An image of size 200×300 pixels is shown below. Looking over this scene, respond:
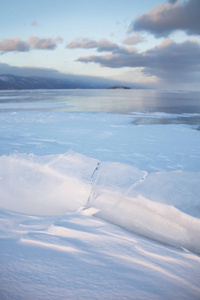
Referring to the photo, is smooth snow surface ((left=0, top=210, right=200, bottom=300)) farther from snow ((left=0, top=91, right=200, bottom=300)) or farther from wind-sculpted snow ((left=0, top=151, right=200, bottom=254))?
wind-sculpted snow ((left=0, top=151, right=200, bottom=254))

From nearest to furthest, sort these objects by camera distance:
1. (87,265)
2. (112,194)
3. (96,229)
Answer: (87,265) < (96,229) < (112,194)

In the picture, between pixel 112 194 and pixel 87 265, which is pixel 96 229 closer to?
pixel 87 265

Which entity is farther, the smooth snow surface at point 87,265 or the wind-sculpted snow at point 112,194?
the wind-sculpted snow at point 112,194

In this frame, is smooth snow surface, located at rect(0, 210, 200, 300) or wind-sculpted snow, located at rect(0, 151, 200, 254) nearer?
smooth snow surface, located at rect(0, 210, 200, 300)

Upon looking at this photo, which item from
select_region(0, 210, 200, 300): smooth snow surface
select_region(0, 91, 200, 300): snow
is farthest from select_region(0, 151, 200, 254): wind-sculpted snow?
select_region(0, 210, 200, 300): smooth snow surface

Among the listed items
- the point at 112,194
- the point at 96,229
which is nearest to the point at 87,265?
the point at 96,229

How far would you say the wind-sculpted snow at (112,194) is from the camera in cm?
179

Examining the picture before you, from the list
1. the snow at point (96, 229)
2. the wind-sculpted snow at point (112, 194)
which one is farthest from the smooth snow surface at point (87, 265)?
the wind-sculpted snow at point (112, 194)

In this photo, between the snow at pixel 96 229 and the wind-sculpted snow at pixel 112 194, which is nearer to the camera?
the snow at pixel 96 229

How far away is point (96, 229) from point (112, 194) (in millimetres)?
594

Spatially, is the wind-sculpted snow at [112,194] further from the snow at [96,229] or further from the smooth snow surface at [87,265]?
the smooth snow surface at [87,265]

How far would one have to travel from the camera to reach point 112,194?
2195 millimetres

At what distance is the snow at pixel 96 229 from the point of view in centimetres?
108

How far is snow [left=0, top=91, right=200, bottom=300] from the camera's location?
1.08 m
